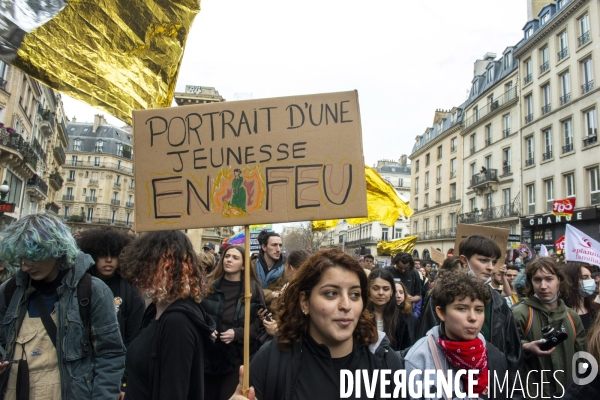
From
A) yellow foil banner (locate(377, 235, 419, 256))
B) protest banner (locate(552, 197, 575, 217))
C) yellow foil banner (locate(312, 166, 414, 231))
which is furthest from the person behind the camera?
protest banner (locate(552, 197, 575, 217))

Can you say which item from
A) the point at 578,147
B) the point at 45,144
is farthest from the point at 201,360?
the point at 45,144

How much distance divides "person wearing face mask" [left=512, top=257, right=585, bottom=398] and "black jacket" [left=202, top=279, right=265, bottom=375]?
227 centimetres

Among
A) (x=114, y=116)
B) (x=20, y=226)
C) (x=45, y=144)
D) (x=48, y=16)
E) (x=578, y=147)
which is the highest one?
(x=45, y=144)

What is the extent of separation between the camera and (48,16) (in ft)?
8.55

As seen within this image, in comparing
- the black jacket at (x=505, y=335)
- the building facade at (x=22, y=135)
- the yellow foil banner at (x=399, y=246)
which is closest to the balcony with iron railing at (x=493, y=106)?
the yellow foil banner at (x=399, y=246)

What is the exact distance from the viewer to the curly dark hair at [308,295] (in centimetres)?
215

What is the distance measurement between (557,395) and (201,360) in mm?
2845

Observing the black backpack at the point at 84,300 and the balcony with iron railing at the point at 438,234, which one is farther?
the balcony with iron railing at the point at 438,234

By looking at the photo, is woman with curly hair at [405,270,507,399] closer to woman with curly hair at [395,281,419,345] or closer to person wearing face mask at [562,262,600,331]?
woman with curly hair at [395,281,419,345]

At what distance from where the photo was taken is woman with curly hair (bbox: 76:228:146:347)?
3.46 meters

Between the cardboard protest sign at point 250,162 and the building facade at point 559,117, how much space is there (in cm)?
2479

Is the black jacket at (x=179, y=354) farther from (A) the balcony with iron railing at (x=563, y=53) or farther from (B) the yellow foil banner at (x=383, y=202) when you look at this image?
(A) the balcony with iron railing at (x=563, y=53)

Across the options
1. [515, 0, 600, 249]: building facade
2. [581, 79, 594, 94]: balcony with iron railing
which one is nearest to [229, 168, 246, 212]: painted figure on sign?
[515, 0, 600, 249]: building facade

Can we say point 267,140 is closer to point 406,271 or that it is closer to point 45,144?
point 406,271
